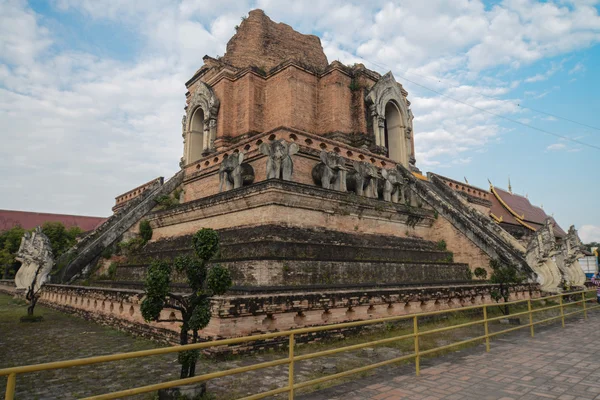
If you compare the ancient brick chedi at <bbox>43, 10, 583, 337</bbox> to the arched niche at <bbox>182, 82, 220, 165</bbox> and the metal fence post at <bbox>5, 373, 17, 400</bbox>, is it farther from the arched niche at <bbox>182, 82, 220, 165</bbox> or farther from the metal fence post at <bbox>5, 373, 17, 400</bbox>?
the metal fence post at <bbox>5, 373, 17, 400</bbox>

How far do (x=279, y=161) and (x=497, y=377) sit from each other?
744 cm

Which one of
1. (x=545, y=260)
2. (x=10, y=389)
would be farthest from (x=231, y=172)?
(x=10, y=389)

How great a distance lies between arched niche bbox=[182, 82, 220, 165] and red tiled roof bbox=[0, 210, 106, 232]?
25.3 meters

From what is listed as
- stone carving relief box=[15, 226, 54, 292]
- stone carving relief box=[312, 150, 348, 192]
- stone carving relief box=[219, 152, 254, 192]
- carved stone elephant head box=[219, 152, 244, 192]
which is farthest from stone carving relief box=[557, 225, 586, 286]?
stone carving relief box=[15, 226, 54, 292]

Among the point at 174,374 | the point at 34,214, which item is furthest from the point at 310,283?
the point at 34,214

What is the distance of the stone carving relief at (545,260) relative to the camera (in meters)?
11.9

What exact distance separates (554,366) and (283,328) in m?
4.01

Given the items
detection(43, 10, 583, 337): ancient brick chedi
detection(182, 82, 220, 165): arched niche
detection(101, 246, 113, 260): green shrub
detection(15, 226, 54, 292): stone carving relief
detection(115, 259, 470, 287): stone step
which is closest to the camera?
detection(115, 259, 470, 287): stone step

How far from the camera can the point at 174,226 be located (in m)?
13.1

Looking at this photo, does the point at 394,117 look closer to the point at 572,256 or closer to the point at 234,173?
the point at 572,256

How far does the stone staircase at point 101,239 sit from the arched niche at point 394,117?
944 centimetres

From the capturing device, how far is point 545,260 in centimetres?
1207

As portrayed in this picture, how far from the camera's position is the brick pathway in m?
4.48

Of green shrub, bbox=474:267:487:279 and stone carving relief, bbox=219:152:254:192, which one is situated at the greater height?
stone carving relief, bbox=219:152:254:192
